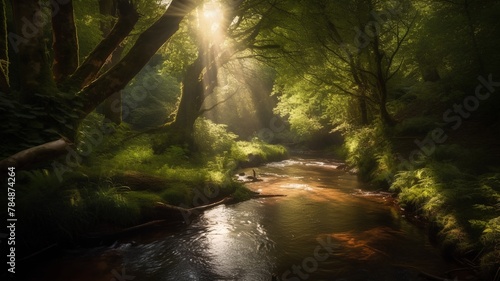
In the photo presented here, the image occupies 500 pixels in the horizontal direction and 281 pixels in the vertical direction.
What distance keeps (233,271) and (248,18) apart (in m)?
12.5

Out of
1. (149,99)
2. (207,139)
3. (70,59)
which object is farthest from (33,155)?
(149,99)

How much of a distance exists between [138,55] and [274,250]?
18.3 feet

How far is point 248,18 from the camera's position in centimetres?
1472

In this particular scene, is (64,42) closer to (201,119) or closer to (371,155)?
(201,119)

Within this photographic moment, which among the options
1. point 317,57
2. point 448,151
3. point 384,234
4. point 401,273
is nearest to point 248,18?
point 317,57

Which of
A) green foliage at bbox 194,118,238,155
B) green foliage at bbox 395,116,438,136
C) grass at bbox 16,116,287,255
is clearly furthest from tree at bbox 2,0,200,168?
green foliage at bbox 395,116,438,136

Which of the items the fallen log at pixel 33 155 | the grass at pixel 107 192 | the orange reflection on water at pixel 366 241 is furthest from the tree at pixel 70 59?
the orange reflection on water at pixel 366 241

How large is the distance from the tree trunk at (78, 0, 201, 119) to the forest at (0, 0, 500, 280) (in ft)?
0.09

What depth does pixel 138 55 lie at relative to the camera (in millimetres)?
7066

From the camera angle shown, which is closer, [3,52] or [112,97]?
[3,52]

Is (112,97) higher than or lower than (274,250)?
higher

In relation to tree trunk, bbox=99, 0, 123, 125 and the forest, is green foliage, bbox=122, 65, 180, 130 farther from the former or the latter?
tree trunk, bbox=99, 0, 123, 125

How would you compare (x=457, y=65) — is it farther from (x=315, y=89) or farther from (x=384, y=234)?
(x=384, y=234)

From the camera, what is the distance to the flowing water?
18.0 feet
